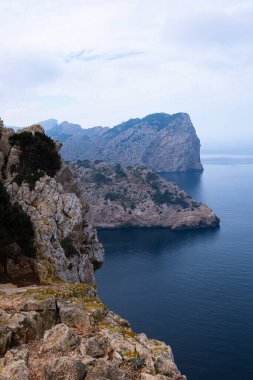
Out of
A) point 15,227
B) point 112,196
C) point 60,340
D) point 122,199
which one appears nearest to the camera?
point 60,340

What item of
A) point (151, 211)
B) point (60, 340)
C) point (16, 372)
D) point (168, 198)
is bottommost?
point (151, 211)

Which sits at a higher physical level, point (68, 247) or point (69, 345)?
point (68, 247)

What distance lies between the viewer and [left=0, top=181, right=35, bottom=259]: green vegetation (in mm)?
36938

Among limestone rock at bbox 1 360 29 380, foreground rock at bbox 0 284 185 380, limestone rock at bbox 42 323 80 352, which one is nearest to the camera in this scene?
limestone rock at bbox 1 360 29 380

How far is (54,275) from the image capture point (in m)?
36.2

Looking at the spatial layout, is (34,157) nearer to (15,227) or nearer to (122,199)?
(15,227)

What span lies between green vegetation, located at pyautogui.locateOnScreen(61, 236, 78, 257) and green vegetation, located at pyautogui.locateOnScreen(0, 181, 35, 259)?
5139mm

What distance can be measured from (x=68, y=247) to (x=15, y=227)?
811cm

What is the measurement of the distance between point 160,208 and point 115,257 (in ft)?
192

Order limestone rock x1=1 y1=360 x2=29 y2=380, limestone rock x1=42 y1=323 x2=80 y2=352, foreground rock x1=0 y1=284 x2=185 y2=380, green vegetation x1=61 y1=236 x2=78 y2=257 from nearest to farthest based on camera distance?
limestone rock x1=1 y1=360 x2=29 y2=380 < foreground rock x1=0 y1=284 x2=185 y2=380 < limestone rock x1=42 y1=323 x2=80 y2=352 < green vegetation x1=61 y1=236 x2=78 y2=257

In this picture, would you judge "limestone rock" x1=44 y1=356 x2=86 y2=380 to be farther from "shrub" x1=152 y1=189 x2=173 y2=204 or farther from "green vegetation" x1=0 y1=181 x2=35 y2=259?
"shrub" x1=152 y1=189 x2=173 y2=204

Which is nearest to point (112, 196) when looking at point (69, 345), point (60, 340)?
point (60, 340)

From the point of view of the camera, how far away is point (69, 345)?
19.4 m

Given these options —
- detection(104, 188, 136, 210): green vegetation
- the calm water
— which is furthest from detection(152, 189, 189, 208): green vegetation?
the calm water
